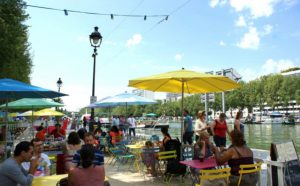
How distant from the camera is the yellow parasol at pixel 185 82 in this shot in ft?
22.3

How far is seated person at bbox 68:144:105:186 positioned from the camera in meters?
3.44

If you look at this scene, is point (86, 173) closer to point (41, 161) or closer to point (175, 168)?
point (41, 161)

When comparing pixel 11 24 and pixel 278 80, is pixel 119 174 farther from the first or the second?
pixel 278 80

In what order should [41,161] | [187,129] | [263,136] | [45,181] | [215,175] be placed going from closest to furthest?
[45,181], [215,175], [41,161], [187,129], [263,136]

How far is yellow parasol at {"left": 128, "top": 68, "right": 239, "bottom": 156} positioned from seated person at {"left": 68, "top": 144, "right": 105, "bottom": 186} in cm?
340

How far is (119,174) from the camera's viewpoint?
8.42 metres

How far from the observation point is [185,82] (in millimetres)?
8703

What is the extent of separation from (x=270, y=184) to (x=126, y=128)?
46.7ft

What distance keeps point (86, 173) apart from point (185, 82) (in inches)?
222

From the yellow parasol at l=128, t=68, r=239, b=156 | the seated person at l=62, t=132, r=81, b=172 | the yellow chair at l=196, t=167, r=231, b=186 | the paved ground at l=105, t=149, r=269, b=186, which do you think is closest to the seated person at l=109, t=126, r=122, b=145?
the paved ground at l=105, t=149, r=269, b=186

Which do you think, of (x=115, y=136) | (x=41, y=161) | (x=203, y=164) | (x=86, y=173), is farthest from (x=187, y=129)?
(x=86, y=173)

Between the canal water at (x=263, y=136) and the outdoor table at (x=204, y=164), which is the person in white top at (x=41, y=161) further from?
the canal water at (x=263, y=136)

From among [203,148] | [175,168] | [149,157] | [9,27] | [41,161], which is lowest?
[175,168]

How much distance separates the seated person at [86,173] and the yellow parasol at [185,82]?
340cm
